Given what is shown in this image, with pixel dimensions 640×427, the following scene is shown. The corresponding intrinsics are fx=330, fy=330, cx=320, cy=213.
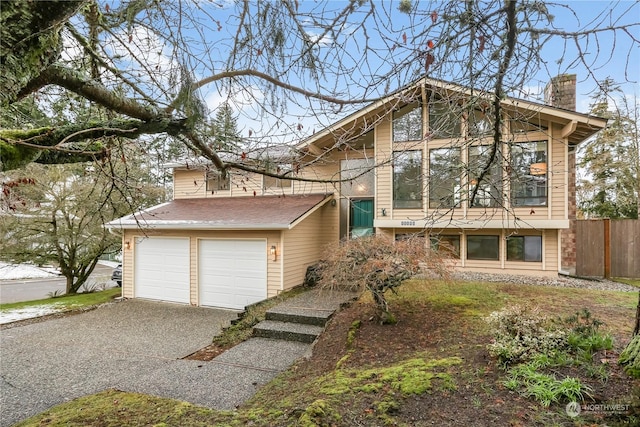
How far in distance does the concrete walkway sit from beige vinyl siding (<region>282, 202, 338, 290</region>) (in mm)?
1115

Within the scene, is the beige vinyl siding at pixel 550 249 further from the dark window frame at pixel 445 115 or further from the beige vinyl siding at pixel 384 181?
the dark window frame at pixel 445 115

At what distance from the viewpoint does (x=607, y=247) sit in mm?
9617

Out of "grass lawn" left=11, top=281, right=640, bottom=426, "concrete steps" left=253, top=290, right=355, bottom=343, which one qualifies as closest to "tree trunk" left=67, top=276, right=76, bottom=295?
"concrete steps" left=253, top=290, right=355, bottom=343

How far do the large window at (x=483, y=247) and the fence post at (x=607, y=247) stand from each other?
332 cm

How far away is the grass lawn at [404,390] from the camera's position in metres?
2.48

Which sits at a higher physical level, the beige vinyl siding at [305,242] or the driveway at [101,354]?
the beige vinyl siding at [305,242]

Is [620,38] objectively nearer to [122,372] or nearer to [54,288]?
[122,372]

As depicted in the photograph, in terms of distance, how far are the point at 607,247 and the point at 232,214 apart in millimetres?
11078

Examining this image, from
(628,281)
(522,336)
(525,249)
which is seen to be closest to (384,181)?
(525,249)

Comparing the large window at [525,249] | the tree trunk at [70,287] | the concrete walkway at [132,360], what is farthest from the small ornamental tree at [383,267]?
the tree trunk at [70,287]

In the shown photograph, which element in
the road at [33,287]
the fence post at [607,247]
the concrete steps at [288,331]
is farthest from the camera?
the road at [33,287]

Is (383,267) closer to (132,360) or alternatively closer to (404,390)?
(404,390)

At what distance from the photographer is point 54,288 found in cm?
1488

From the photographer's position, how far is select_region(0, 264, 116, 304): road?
1305 cm
